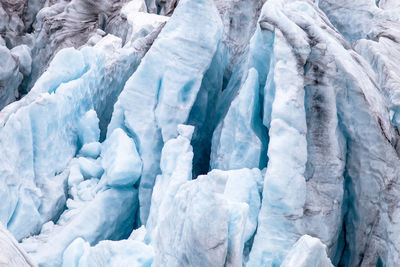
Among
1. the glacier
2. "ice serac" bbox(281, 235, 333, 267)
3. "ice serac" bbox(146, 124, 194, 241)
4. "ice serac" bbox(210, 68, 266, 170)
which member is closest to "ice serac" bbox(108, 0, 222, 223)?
the glacier

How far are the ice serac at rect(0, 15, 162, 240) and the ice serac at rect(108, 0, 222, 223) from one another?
23.5 inches

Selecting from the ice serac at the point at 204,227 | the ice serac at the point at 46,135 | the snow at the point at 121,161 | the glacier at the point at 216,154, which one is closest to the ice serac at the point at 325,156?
the glacier at the point at 216,154

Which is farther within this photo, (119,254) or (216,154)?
(216,154)

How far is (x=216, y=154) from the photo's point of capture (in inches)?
201

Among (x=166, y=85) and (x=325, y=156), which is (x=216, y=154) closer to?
(x=166, y=85)

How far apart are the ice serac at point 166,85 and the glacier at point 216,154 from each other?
0.5 inches

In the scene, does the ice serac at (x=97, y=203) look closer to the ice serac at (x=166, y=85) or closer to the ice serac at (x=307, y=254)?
the ice serac at (x=166, y=85)

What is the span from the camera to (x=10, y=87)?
31.8 ft

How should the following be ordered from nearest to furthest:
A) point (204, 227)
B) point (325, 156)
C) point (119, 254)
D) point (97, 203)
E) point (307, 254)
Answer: point (204, 227) → point (307, 254) → point (119, 254) → point (325, 156) → point (97, 203)

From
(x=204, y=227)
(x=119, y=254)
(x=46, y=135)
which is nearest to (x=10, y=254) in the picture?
(x=204, y=227)

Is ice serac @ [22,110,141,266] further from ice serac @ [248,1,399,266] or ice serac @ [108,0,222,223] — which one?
ice serac @ [248,1,399,266]

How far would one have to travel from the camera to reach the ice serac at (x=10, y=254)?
2221 millimetres

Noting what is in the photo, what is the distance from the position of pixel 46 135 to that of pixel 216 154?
1.76 meters

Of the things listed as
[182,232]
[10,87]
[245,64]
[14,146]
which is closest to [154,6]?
[10,87]
